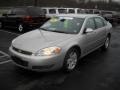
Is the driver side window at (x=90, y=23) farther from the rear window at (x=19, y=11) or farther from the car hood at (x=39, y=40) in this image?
the rear window at (x=19, y=11)

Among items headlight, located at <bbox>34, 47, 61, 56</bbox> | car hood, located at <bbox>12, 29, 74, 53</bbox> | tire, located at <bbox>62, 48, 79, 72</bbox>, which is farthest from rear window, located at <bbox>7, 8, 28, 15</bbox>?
headlight, located at <bbox>34, 47, 61, 56</bbox>

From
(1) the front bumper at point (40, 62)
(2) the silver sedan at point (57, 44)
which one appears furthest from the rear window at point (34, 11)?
(1) the front bumper at point (40, 62)

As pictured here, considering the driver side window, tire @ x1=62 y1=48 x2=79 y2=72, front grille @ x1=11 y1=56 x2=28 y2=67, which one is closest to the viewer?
front grille @ x1=11 y1=56 x2=28 y2=67

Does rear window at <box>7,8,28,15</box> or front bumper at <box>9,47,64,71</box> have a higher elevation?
rear window at <box>7,8,28,15</box>

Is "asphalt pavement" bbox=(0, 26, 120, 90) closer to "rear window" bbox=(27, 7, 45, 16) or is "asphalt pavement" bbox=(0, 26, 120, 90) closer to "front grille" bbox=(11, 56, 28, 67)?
"front grille" bbox=(11, 56, 28, 67)

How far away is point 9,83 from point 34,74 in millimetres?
768

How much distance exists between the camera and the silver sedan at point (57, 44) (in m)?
4.29

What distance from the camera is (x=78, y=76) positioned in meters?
4.74

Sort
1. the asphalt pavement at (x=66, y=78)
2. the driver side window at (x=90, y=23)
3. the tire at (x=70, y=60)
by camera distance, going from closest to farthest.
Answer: the asphalt pavement at (x=66, y=78) → the tire at (x=70, y=60) → the driver side window at (x=90, y=23)

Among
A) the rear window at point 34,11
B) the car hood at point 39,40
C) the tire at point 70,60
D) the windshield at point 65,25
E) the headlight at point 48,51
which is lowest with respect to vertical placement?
the tire at point 70,60

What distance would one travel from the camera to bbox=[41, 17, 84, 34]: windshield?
5.38 meters

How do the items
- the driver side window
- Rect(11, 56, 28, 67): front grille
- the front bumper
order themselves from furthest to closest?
the driver side window → Rect(11, 56, 28, 67): front grille → the front bumper

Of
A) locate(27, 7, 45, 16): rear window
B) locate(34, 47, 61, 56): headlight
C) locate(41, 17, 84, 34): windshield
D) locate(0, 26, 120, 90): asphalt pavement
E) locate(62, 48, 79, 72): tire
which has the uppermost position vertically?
locate(27, 7, 45, 16): rear window

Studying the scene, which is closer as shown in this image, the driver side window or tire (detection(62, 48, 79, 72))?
tire (detection(62, 48, 79, 72))
